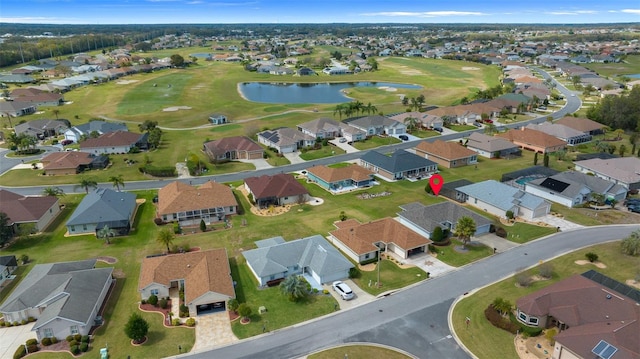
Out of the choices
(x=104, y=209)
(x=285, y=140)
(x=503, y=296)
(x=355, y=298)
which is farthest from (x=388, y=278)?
(x=285, y=140)

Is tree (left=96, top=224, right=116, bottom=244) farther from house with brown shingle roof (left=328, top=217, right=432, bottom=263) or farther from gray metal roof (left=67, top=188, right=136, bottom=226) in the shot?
house with brown shingle roof (left=328, top=217, right=432, bottom=263)

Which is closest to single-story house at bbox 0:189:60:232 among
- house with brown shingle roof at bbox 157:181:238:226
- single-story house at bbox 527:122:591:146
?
house with brown shingle roof at bbox 157:181:238:226

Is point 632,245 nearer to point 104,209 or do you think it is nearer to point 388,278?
point 388,278

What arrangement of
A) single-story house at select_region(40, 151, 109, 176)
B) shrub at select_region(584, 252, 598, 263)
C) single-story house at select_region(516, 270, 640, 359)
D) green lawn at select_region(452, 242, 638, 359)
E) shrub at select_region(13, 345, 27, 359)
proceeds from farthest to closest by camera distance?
single-story house at select_region(40, 151, 109, 176), shrub at select_region(584, 252, 598, 263), green lawn at select_region(452, 242, 638, 359), shrub at select_region(13, 345, 27, 359), single-story house at select_region(516, 270, 640, 359)

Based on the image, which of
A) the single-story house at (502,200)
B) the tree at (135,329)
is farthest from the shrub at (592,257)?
the tree at (135,329)

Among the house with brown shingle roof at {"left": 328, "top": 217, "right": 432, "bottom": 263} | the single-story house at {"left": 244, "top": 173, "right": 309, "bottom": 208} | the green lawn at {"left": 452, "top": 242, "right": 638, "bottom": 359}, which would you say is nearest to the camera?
the green lawn at {"left": 452, "top": 242, "right": 638, "bottom": 359}

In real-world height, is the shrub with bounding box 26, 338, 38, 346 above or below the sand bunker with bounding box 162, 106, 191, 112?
below

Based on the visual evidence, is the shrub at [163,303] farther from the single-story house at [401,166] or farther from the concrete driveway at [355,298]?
the single-story house at [401,166]

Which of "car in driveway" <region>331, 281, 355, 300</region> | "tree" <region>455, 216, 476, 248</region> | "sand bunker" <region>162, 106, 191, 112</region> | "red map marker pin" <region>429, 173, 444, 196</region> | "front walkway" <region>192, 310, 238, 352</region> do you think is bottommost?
"front walkway" <region>192, 310, 238, 352</region>
